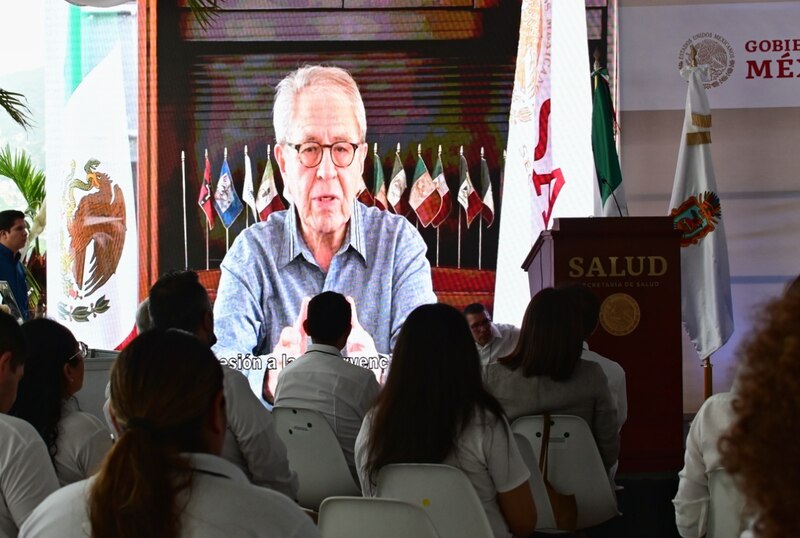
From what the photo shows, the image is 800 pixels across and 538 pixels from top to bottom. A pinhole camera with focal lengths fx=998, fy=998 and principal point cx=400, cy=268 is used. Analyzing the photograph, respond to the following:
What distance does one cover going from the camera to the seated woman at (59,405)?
241 cm

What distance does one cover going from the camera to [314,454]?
3465mm

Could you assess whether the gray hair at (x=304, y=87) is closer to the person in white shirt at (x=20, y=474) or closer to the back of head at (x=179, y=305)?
the back of head at (x=179, y=305)

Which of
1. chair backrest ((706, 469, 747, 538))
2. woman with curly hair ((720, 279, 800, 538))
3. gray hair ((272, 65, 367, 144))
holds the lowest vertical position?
chair backrest ((706, 469, 747, 538))

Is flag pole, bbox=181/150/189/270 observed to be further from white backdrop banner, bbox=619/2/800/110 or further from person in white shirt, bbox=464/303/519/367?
white backdrop banner, bbox=619/2/800/110

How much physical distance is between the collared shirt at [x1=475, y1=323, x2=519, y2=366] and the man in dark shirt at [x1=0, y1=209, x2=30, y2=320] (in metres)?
2.72

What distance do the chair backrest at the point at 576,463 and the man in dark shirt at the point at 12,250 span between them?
378 cm

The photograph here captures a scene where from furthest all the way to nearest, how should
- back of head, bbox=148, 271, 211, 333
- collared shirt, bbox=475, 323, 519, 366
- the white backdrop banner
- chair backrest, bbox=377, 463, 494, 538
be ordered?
1. the white backdrop banner
2. collared shirt, bbox=475, 323, 519, 366
3. back of head, bbox=148, 271, 211, 333
4. chair backrest, bbox=377, 463, 494, 538

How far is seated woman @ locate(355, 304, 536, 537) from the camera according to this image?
8.22 feet

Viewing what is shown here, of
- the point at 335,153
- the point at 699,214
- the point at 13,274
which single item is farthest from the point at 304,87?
the point at 699,214

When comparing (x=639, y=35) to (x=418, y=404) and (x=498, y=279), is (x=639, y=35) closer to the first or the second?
(x=498, y=279)

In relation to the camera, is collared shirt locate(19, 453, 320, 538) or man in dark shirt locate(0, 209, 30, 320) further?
man in dark shirt locate(0, 209, 30, 320)

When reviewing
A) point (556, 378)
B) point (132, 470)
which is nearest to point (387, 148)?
point (556, 378)

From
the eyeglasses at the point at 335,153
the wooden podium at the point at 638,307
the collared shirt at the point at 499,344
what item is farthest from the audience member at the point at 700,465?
the eyeglasses at the point at 335,153

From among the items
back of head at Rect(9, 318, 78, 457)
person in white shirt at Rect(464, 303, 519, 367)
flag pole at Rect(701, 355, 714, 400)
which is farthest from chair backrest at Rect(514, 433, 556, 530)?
flag pole at Rect(701, 355, 714, 400)
